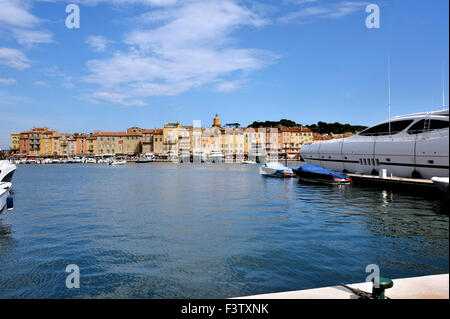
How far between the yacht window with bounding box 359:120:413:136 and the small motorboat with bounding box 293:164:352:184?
4897 millimetres

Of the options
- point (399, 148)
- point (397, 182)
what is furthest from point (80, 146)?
point (397, 182)

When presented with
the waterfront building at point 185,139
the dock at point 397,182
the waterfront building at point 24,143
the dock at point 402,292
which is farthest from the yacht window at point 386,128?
the waterfront building at point 24,143

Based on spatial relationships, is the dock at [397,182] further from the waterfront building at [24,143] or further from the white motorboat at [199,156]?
the waterfront building at [24,143]

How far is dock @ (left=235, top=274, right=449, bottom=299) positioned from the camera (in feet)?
13.1

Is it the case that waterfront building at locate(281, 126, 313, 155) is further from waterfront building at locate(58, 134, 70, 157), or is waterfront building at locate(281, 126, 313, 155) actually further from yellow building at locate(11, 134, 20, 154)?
yellow building at locate(11, 134, 20, 154)

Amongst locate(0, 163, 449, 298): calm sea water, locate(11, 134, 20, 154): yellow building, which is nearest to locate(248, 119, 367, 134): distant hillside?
locate(11, 134, 20, 154): yellow building

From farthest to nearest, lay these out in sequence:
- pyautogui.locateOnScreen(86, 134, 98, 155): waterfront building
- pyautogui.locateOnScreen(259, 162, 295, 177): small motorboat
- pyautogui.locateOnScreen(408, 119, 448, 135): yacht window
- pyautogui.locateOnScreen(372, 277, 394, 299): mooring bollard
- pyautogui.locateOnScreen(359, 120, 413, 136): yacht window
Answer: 1. pyautogui.locateOnScreen(86, 134, 98, 155): waterfront building
2. pyautogui.locateOnScreen(259, 162, 295, 177): small motorboat
3. pyautogui.locateOnScreen(359, 120, 413, 136): yacht window
4. pyautogui.locateOnScreen(408, 119, 448, 135): yacht window
5. pyautogui.locateOnScreen(372, 277, 394, 299): mooring bollard

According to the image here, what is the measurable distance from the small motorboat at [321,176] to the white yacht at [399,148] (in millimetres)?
2959

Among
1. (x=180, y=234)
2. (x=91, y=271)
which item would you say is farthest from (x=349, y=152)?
(x=91, y=271)

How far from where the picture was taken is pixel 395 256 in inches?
321

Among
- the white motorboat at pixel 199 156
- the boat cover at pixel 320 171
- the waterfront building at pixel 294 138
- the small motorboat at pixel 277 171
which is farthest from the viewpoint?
the waterfront building at pixel 294 138

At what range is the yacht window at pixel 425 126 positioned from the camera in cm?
2197

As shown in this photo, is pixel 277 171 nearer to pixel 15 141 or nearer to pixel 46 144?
pixel 46 144
